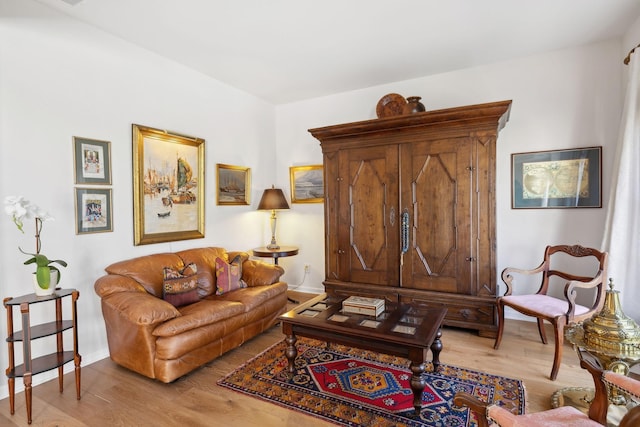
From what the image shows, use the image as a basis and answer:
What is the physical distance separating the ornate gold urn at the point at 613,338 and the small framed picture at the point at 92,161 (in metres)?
3.73

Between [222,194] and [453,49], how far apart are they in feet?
10.4

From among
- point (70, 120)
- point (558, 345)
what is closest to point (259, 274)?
point (70, 120)

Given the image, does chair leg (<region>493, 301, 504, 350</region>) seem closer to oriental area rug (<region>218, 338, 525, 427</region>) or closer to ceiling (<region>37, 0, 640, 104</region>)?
oriental area rug (<region>218, 338, 525, 427</region>)

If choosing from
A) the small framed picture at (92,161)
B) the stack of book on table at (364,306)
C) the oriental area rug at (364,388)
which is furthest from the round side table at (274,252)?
the small framed picture at (92,161)

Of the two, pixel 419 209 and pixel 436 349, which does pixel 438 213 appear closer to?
pixel 419 209

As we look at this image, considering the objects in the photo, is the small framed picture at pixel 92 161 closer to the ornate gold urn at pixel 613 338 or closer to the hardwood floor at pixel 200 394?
the hardwood floor at pixel 200 394

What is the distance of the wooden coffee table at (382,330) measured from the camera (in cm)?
201

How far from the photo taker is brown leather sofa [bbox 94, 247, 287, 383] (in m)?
2.41

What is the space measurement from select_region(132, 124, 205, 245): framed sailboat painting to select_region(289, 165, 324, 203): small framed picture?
1.54 m

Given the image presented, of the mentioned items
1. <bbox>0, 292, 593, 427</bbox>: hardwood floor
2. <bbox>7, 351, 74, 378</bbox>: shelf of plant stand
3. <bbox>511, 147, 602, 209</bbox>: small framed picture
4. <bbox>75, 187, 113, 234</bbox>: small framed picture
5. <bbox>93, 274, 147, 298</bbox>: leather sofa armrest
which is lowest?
<bbox>0, 292, 593, 427</bbox>: hardwood floor

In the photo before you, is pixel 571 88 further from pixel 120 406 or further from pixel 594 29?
pixel 120 406

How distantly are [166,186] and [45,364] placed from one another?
1879 millimetres

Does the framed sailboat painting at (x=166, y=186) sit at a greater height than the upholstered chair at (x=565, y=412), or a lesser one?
greater

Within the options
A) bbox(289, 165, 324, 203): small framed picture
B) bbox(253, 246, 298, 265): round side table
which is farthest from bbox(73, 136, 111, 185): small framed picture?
bbox(289, 165, 324, 203): small framed picture
